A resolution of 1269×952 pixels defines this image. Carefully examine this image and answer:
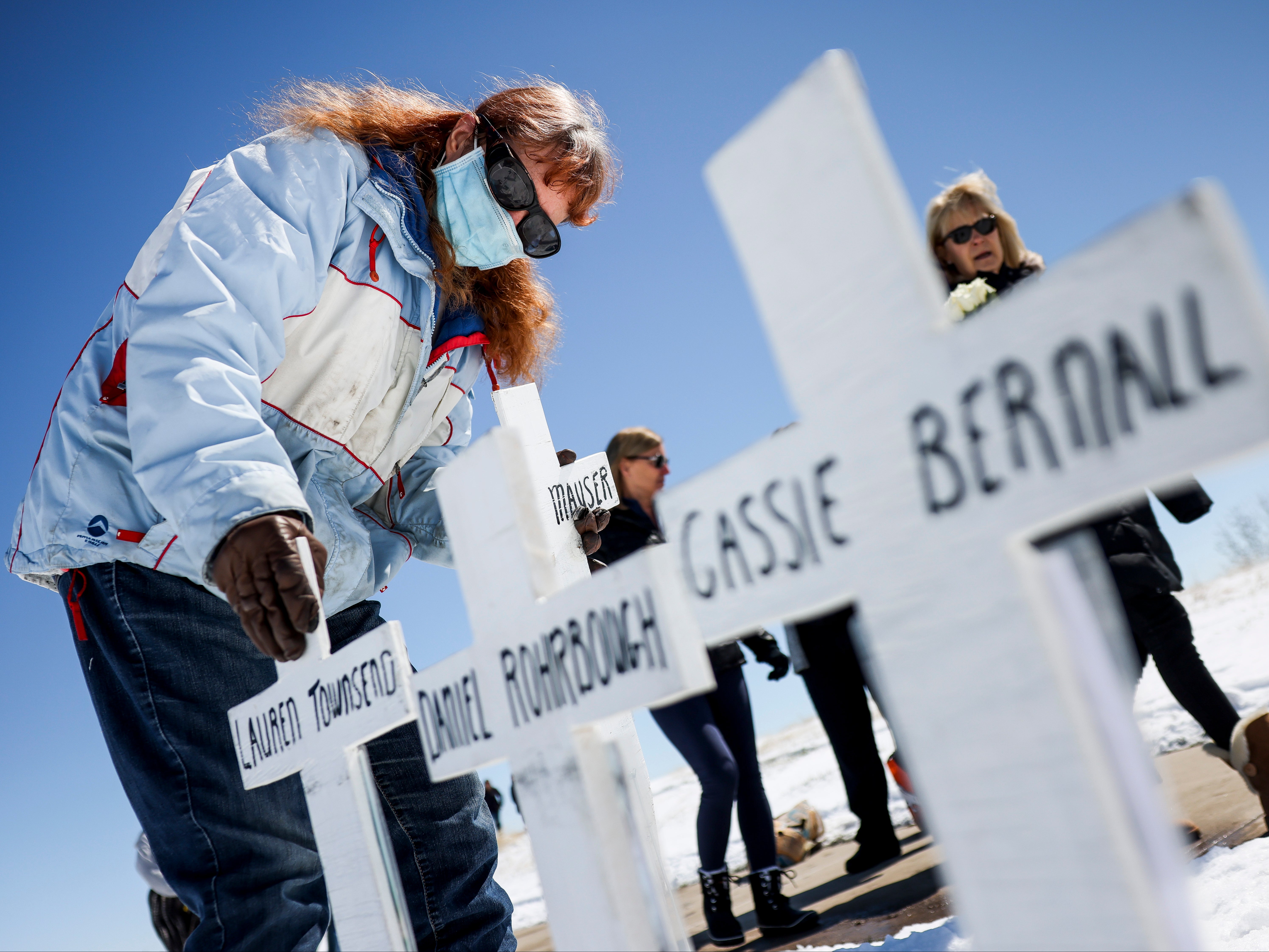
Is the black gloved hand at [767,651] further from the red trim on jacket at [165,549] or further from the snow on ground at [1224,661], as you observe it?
the red trim on jacket at [165,549]

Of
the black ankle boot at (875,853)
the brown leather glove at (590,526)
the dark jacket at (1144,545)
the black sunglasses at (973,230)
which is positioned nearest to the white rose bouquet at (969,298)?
the black sunglasses at (973,230)

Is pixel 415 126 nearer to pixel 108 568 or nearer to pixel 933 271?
pixel 108 568

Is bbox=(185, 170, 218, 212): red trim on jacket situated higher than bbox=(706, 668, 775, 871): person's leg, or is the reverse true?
bbox=(185, 170, 218, 212): red trim on jacket

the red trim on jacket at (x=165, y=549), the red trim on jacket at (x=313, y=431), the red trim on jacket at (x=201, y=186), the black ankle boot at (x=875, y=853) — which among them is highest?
the red trim on jacket at (x=201, y=186)

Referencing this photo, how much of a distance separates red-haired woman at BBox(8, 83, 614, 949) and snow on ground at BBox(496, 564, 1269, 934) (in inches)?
17.8

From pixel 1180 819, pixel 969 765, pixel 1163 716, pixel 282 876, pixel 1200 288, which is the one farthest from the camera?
pixel 1163 716

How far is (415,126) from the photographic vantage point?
5.98ft

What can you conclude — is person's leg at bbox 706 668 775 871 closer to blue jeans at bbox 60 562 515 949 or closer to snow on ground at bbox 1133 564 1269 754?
snow on ground at bbox 1133 564 1269 754

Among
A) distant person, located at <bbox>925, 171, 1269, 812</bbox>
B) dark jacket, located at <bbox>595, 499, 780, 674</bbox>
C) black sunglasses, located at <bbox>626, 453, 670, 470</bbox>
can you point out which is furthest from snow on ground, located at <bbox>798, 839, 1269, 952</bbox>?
black sunglasses, located at <bbox>626, 453, 670, 470</bbox>

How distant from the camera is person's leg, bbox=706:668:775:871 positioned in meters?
3.04

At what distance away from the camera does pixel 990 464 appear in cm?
58

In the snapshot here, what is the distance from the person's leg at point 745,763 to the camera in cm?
304

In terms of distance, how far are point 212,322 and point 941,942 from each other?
165 cm

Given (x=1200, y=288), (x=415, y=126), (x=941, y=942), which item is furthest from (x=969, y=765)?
(x=415, y=126)
